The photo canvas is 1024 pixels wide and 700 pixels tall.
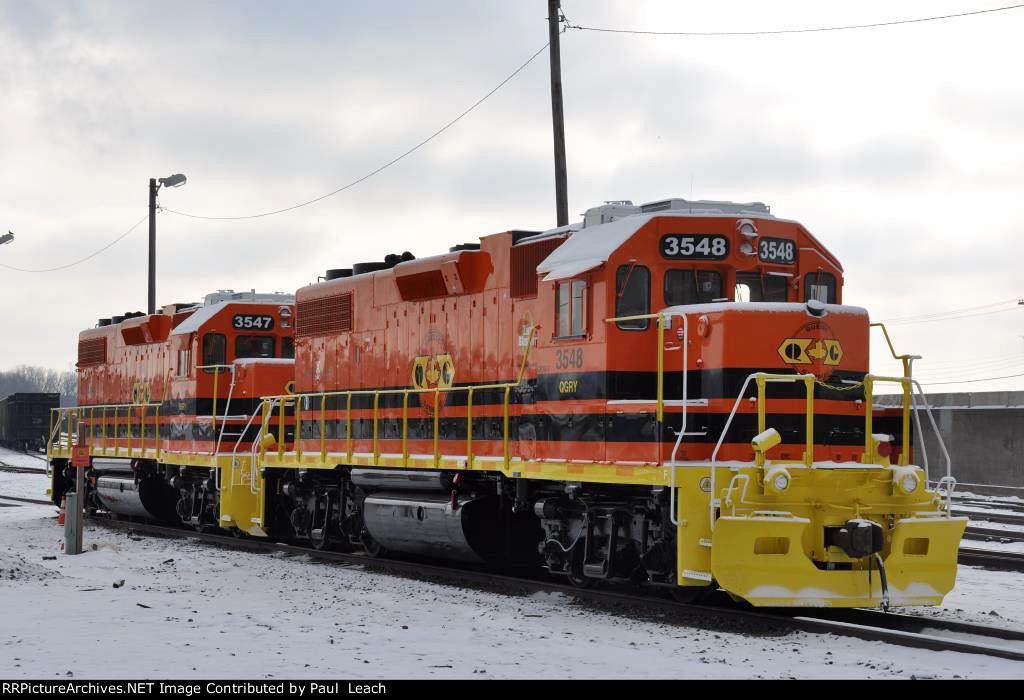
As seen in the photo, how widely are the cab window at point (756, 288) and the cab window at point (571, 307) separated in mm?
1512

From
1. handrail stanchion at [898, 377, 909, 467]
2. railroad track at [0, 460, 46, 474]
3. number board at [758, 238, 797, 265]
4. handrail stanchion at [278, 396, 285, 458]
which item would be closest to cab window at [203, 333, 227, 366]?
handrail stanchion at [278, 396, 285, 458]

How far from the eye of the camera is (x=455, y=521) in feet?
49.8

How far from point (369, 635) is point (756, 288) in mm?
5019

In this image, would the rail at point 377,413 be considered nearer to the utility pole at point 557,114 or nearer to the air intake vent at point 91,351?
the utility pole at point 557,114

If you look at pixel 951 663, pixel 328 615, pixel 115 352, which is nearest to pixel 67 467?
pixel 115 352

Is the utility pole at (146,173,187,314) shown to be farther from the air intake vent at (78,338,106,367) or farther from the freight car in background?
the freight car in background

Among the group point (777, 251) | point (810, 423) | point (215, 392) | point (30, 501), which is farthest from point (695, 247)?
point (30, 501)

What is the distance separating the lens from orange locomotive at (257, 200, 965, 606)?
11.2 m

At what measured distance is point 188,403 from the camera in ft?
74.7

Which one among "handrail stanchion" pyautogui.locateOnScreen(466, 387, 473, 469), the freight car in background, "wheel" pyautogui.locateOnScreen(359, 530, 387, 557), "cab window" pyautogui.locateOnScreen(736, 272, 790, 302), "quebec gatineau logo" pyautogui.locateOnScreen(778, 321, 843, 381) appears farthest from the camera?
the freight car in background

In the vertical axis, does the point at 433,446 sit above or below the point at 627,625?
above

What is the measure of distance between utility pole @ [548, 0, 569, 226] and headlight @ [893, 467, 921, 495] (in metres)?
9.98
